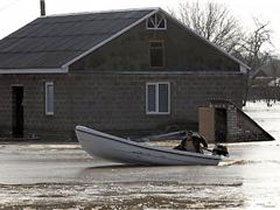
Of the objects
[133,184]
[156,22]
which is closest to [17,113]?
[156,22]

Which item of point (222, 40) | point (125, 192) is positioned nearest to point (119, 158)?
point (125, 192)

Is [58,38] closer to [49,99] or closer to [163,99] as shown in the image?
[49,99]

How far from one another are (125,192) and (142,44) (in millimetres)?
20546

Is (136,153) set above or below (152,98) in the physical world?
below

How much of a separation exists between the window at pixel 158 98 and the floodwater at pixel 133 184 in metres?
9.09

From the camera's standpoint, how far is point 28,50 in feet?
136

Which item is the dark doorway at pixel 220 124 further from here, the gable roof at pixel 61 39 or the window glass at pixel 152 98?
the gable roof at pixel 61 39

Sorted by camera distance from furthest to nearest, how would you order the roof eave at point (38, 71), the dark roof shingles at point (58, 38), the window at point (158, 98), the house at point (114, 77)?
the window at point (158, 98), the dark roof shingles at point (58, 38), the house at point (114, 77), the roof eave at point (38, 71)

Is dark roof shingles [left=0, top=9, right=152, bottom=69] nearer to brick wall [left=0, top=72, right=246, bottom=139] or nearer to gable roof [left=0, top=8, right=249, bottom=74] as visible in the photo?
gable roof [left=0, top=8, right=249, bottom=74]

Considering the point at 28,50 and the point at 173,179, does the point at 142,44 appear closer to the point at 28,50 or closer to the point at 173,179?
the point at 28,50

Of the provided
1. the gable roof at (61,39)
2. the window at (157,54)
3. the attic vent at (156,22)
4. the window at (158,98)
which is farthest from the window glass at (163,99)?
the gable roof at (61,39)

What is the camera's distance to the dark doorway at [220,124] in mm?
37500

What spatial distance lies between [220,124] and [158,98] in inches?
136

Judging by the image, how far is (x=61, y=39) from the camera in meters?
41.1
